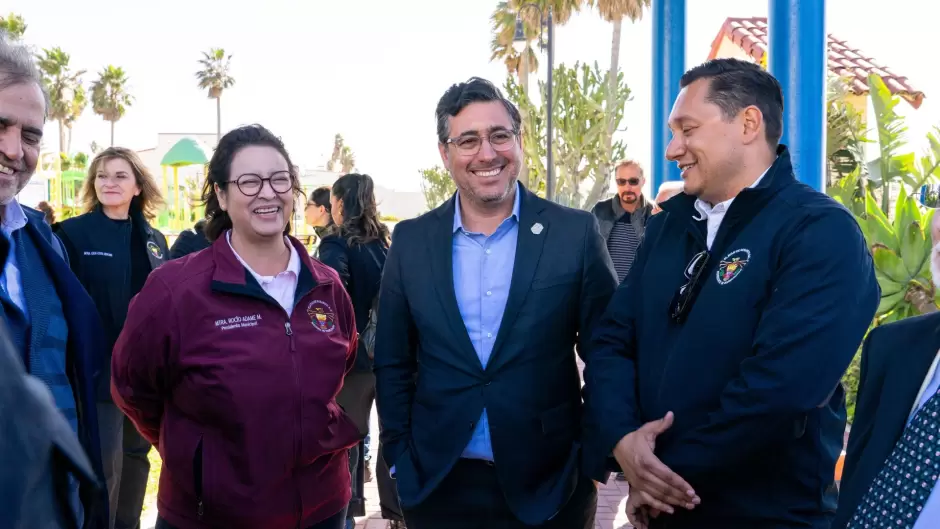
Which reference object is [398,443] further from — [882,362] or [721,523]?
[882,362]

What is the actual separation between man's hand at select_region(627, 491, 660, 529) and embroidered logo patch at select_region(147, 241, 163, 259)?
3.46 metres

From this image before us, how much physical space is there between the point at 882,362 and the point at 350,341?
2.06 m

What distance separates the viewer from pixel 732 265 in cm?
243

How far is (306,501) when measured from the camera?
2871 mm

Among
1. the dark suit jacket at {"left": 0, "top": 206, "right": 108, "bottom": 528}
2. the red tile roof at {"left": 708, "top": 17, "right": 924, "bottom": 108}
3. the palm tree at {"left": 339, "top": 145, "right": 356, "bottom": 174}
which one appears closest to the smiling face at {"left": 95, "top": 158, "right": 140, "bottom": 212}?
the dark suit jacket at {"left": 0, "top": 206, "right": 108, "bottom": 528}

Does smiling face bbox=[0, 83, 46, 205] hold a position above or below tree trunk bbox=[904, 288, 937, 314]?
above

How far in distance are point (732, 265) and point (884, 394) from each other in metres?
0.60

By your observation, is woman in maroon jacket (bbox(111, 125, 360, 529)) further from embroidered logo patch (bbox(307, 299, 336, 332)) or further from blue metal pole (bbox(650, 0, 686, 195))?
blue metal pole (bbox(650, 0, 686, 195))

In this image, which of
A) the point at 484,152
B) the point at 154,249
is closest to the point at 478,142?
the point at 484,152

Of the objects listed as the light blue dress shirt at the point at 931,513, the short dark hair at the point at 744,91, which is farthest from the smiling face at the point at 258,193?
the light blue dress shirt at the point at 931,513

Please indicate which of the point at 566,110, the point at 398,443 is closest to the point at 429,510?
the point at 398,443

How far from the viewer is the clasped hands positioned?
7.89 feet

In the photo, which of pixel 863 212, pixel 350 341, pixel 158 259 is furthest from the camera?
pixel 863 212

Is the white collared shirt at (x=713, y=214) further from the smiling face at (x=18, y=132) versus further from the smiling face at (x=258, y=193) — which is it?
the smiling face at (x=18, y=132)
